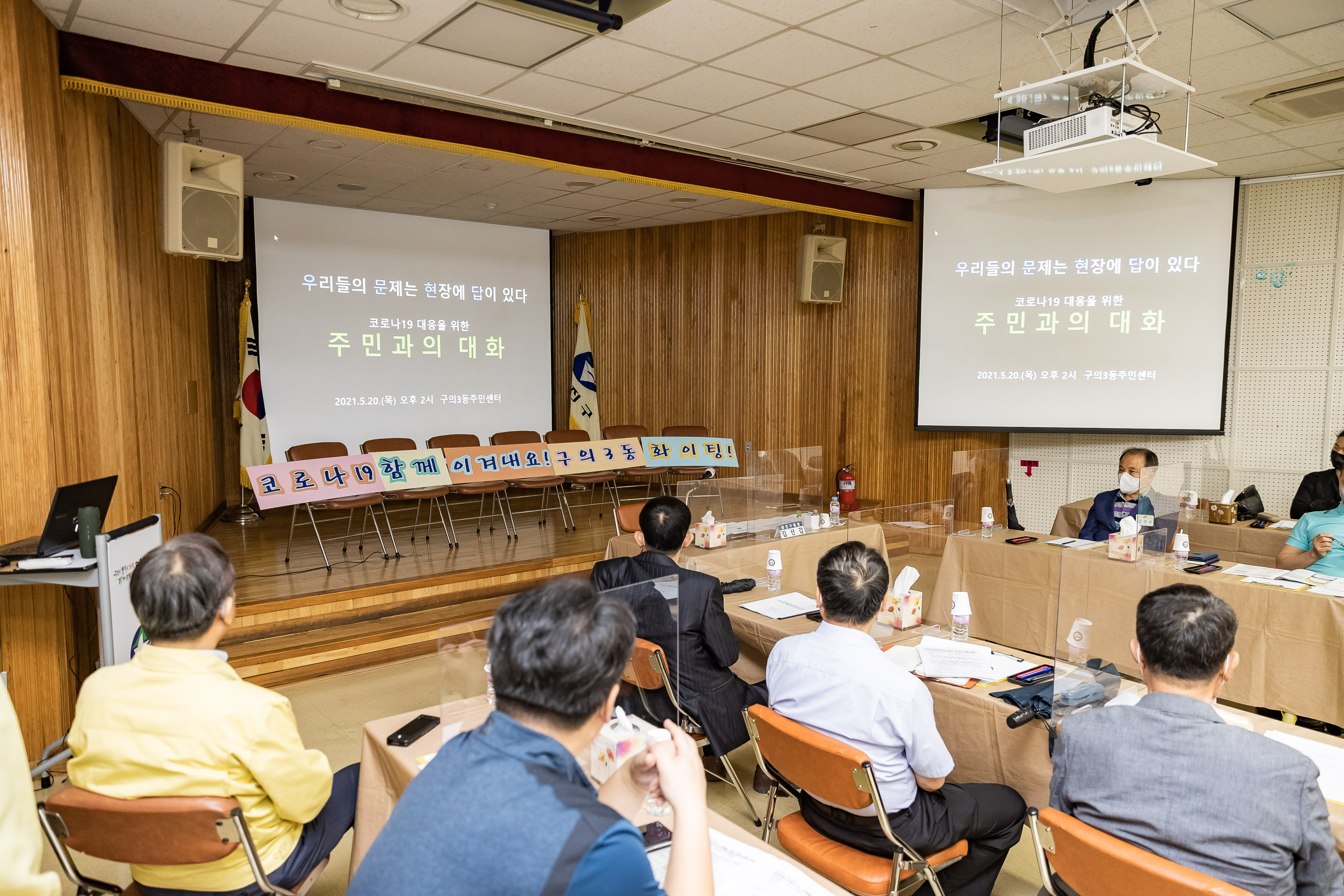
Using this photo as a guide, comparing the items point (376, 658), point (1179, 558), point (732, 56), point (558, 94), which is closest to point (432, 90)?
point (558, 94)

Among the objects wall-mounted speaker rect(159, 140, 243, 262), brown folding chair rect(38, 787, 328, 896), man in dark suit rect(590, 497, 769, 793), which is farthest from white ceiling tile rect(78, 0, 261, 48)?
brown folding chair rect(38, 787, 328, 896)

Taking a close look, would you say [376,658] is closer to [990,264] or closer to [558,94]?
[558,94]

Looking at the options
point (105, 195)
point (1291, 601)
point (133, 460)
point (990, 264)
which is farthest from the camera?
point (990, 264)

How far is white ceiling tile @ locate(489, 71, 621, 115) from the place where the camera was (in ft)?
15.0

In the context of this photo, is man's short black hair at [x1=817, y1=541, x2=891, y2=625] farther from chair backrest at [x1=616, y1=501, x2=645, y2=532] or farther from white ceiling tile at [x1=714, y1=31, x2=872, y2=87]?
chair backrest at [x1=616, y1=501, x2=645, y2=532]

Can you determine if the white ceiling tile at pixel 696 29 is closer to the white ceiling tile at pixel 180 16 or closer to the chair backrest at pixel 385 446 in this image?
the white ceiling tile at pixel 180 16

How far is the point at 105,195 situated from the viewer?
4461 mm

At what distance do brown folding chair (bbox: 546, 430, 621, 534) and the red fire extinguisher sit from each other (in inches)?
91.1

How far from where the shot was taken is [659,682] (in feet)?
9.61

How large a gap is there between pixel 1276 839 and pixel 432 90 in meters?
4.97

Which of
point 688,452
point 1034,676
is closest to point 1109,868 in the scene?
point 1034,676

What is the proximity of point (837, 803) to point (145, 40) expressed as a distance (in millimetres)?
4620

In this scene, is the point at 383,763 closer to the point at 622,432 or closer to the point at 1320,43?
the point at 1320,43

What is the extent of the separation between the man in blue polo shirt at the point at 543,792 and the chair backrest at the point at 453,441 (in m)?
6.78
